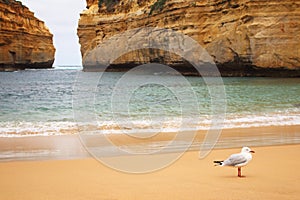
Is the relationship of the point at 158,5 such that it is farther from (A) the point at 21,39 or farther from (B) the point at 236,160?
(A) the point at 21,39

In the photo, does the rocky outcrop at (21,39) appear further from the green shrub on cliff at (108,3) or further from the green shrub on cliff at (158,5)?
the green shrub on cliff at (158,5)

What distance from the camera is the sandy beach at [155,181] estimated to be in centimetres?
446

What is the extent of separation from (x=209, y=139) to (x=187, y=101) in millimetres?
8374

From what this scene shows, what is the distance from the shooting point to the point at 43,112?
1394 centimetres

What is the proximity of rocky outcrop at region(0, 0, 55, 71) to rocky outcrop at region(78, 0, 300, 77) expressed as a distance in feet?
98.3

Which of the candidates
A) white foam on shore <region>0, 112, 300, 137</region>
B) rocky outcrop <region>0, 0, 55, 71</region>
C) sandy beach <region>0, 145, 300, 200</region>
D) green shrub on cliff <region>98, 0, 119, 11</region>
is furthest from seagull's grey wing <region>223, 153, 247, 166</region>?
rocky outcrop <region>0, 0, 55, 71</region>

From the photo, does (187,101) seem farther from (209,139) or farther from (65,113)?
(209,139)

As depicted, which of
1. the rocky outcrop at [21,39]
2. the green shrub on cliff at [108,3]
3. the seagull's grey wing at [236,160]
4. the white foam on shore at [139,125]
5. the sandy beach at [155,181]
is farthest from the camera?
the rocky outcrop at [21,39]

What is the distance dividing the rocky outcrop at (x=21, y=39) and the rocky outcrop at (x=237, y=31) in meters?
30.0

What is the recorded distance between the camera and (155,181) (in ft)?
16.6

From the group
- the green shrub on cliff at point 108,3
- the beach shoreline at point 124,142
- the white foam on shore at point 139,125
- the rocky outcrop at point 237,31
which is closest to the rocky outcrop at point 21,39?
the green shrub on cliff at point 108,3

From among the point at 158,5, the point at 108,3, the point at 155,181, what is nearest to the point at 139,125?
the point at 155,181

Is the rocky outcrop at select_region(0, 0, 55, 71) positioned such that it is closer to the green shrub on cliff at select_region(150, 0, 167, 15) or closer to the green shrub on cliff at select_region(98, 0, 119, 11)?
the green shrub on cliff at select_region(98, 0, 119, 11)

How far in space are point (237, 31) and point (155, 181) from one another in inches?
983
